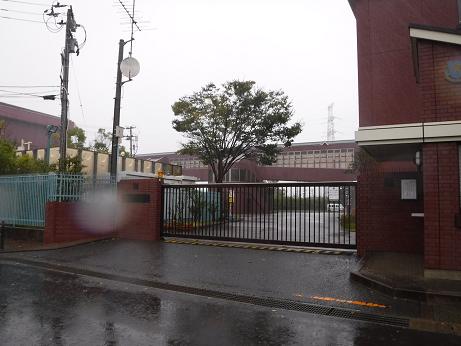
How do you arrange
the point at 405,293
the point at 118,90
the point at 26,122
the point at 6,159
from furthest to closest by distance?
the point at 26,122
the point at 6,159
the point at 118,90
the point at 405,293

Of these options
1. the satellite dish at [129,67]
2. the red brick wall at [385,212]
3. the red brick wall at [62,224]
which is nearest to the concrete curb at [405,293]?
the red brick wall at [385,212]

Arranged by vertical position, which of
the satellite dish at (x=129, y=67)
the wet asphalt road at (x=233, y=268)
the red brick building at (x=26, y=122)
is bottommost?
the wet asphalt road at (x=233, y=268)

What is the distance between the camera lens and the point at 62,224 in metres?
12.6

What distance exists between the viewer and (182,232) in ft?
43.1

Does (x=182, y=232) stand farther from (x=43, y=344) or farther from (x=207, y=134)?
(x=207, y=134)

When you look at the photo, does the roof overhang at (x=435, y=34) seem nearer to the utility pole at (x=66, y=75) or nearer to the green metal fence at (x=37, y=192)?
the green metal fence at (x=37, y=192)

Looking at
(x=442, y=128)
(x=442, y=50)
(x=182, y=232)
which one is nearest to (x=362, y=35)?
(x=442, y=50)

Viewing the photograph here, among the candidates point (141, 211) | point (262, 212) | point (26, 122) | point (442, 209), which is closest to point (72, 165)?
point (141, 211)

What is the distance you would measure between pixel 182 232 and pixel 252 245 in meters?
2.68

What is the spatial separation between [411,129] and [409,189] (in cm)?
277

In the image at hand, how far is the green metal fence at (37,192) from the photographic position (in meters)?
12.8

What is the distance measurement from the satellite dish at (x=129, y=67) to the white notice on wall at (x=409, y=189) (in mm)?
9537

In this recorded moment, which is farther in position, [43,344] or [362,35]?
[362,35]

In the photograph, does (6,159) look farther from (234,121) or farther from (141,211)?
(234,121)
